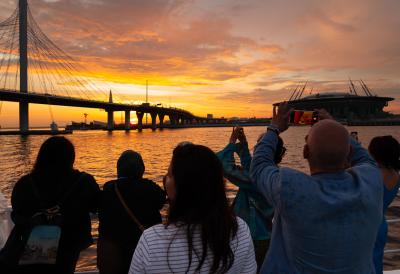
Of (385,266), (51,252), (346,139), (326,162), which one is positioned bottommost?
(385,266)

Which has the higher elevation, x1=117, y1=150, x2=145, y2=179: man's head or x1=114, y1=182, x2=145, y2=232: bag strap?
x1=117, y1=150, x2=145, y2=179: man's head

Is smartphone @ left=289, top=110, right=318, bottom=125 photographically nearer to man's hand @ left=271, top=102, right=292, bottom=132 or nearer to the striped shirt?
man's hand @ left=271, top=102, right=292, bottom=132

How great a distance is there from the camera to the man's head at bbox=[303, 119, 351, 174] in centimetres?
158

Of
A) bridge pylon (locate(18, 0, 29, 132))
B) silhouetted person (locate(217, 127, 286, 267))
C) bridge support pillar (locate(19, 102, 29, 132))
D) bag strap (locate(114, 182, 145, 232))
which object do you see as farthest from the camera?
bridge support pillar (locate(19, 102, 29, 132))

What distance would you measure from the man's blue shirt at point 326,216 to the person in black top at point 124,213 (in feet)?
4.07

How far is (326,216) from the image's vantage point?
154 centimetres

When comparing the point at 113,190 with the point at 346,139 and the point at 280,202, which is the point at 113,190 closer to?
the point at 280,202

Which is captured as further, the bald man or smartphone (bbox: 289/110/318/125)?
smartphone (bbox: 289/110/318/125)

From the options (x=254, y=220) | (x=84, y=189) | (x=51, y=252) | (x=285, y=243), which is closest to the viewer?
(x=285, y=243)

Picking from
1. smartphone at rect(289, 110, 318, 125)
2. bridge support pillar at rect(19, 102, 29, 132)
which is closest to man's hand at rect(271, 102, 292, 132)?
smartphone at rect(289, 110, 318, 125)


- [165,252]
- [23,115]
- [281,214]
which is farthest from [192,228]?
A: [23,115]

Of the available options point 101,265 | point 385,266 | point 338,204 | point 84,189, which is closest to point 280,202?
point 338,204

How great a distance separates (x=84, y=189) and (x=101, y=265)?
2.05 feet

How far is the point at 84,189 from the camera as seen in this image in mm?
2500
